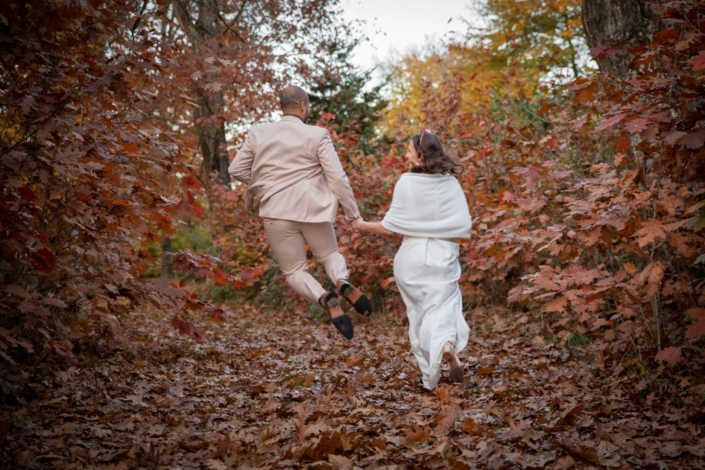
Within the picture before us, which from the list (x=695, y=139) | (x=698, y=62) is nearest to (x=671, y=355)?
(x=695, y=139)

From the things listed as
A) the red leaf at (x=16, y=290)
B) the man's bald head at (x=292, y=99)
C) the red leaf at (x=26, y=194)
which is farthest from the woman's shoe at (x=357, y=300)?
the red leaf at (x=26, y=194)

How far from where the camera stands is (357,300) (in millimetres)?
5395

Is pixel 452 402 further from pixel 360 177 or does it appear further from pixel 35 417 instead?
pixel 360 177

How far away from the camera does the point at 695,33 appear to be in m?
3.68

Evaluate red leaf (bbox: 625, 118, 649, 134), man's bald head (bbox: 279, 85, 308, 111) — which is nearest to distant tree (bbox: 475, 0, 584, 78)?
man's bald head (bbox: 279, 85, 308, 111)

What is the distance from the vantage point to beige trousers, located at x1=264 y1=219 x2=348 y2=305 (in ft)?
18.9

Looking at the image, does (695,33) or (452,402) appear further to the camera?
(452,402)

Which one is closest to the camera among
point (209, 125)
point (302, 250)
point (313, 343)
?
point (302, 250)

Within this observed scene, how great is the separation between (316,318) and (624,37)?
269 inches

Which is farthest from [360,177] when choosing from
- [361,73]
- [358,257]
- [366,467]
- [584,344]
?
[361,73]

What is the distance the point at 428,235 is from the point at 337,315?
1.13m

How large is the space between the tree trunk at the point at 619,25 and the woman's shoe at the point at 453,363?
3151mm

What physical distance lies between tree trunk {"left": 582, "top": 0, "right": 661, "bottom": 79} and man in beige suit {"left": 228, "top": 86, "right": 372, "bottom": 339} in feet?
9.22

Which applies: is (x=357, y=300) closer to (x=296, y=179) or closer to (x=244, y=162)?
(x=296, y=179)
